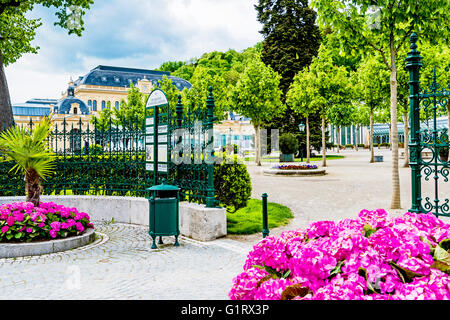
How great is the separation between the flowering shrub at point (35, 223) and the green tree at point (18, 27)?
22.3ft

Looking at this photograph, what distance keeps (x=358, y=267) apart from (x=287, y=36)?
43771 millimetres

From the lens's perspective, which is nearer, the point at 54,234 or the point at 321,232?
the point at 321,232

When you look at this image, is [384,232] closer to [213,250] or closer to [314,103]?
[213,250]

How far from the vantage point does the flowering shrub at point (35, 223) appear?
7020 mm

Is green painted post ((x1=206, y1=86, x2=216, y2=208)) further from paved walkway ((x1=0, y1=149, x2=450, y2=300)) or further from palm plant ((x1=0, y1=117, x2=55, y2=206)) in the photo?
palm plant ((x1=0, y1=117, x2=55, y2=206))

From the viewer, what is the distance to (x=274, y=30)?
4397cm

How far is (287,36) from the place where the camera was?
142ft

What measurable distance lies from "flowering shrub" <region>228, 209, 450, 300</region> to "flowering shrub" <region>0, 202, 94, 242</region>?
18.1 feet

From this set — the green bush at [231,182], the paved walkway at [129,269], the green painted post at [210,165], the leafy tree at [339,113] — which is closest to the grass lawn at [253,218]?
the paved walkway at [129,269]

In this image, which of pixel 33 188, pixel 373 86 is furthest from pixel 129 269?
pixel 373 86

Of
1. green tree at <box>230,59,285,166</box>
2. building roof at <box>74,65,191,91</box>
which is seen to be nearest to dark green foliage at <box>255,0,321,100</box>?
green tree at <box>230,59,285,166</box>
